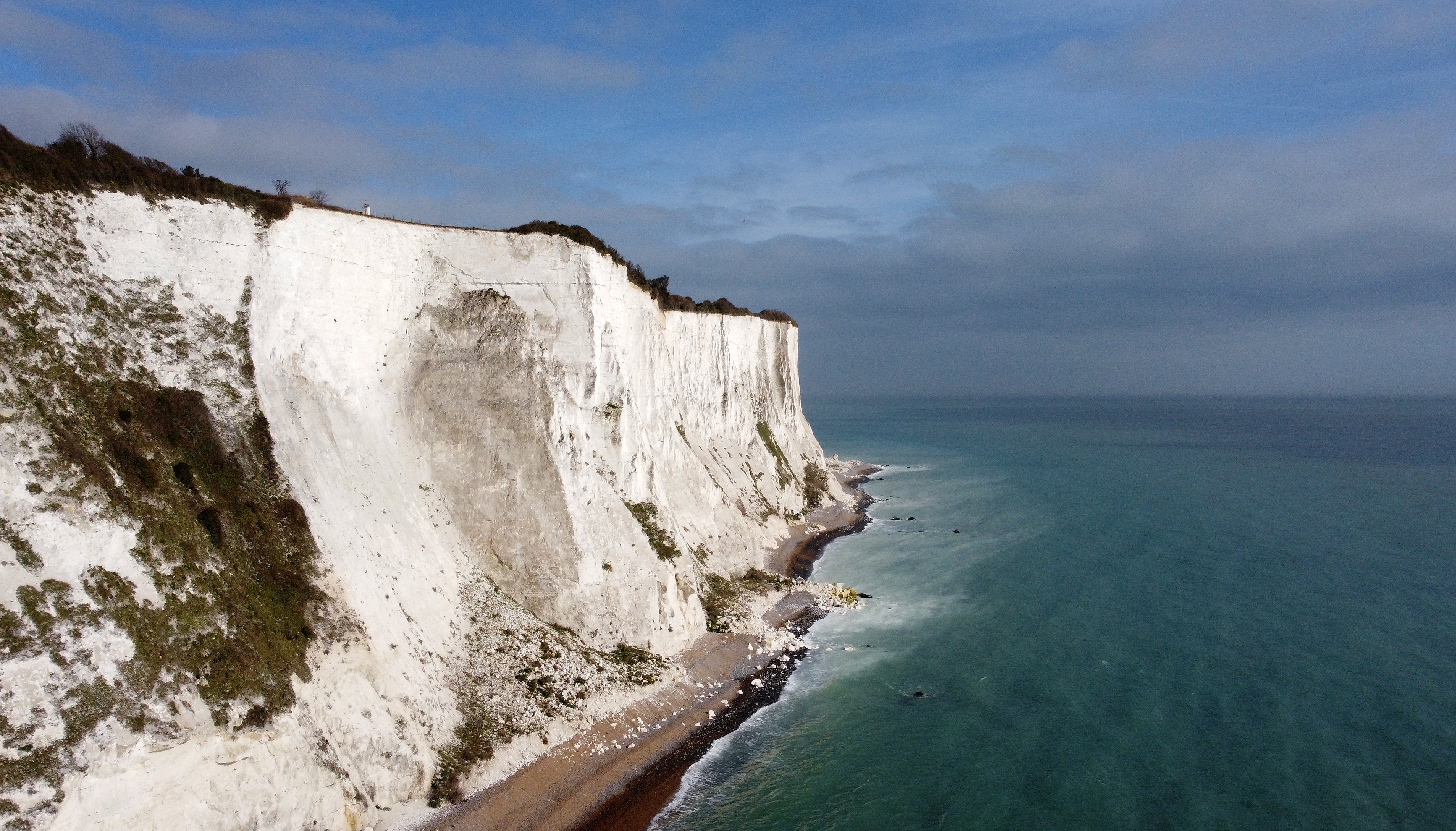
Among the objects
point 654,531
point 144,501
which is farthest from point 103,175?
point 654,531

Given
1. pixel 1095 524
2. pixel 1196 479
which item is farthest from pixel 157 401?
pixel 1196 479

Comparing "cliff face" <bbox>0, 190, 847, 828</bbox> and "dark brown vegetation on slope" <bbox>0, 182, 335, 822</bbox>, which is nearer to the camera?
"dark brown vegetation on slope" <bbox>0, 182, 335, 822</bbox>

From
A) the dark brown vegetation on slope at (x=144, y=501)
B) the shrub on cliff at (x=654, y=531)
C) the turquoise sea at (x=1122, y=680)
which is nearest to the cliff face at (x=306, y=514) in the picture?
the dark brown vegetation on slope at (x=144, y=501)

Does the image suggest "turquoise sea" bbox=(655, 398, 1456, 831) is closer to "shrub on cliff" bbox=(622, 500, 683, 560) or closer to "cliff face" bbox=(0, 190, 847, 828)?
Answer: "shrub on cliff" bbox=(622, 500, 683, 560)

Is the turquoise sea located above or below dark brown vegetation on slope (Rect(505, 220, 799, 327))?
below

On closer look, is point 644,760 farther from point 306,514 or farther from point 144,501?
point 144,501

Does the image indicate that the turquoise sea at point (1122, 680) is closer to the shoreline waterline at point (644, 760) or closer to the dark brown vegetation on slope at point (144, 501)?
the shoreline waterline at point (644, 760)

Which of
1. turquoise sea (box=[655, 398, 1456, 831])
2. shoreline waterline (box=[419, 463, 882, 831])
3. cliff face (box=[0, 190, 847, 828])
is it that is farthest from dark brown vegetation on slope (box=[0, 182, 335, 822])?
turquoise sea (box=[655, 398, 1456, 831])

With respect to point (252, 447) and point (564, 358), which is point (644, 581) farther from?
point (252, 447)
